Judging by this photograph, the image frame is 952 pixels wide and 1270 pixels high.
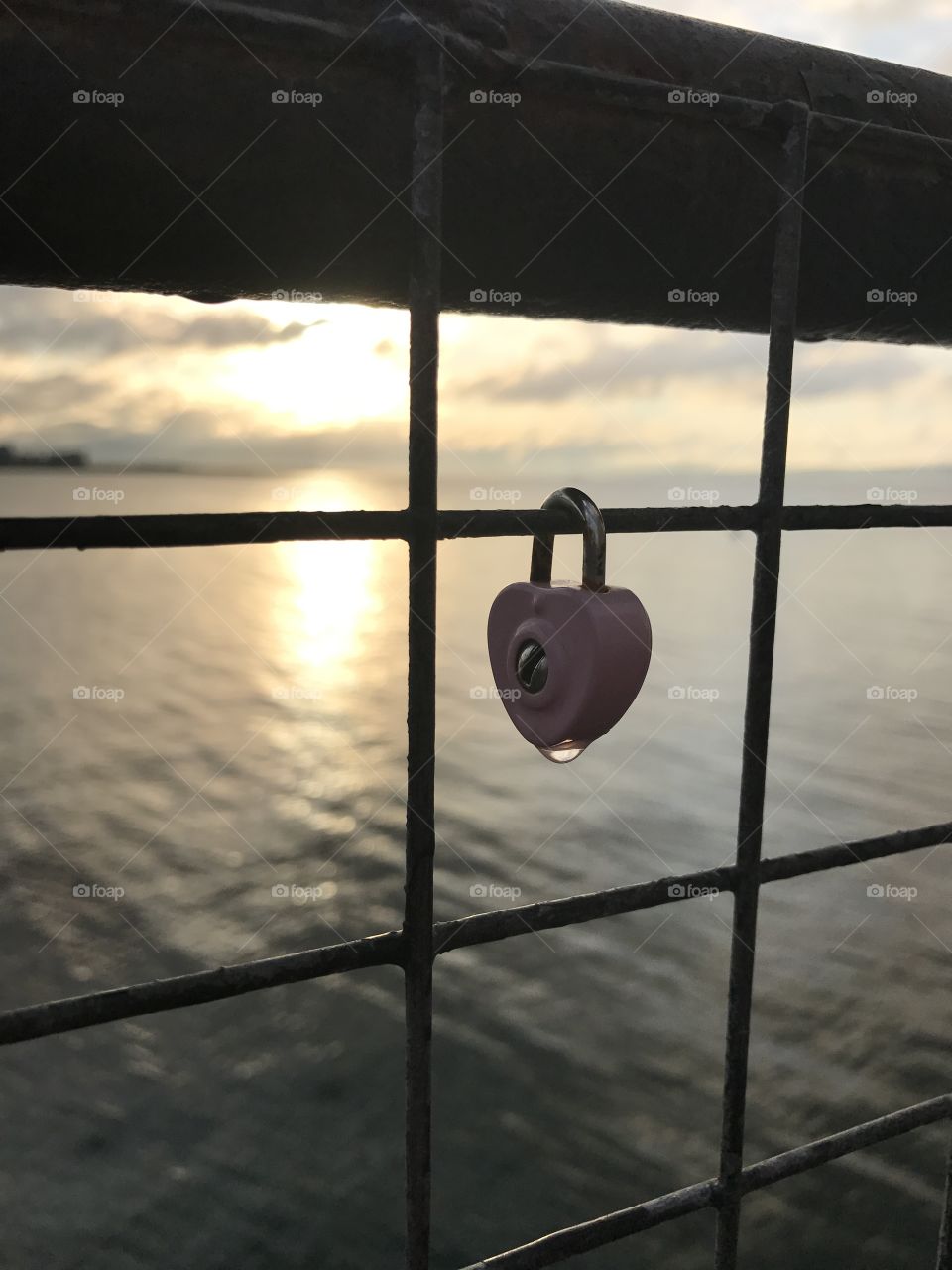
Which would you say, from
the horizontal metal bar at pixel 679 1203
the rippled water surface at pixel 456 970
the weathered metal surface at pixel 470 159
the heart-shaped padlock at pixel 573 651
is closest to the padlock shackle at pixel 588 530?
the heart-shaped padlock at pixel 573 651

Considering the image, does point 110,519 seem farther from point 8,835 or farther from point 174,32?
point 8,835

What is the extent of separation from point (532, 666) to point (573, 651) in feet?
0.29

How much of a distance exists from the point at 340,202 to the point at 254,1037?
883 inches

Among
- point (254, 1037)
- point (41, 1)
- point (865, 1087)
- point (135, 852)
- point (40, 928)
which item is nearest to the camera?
point (41, 1)

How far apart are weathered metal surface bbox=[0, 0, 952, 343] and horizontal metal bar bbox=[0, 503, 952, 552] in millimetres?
306

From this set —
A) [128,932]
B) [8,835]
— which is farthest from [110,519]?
[8,835]

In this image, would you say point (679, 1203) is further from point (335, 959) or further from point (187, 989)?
point (187, 989)

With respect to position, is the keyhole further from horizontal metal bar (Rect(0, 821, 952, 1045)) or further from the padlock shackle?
horizontal metal bar (Rect(0, 821, 952, 1045))

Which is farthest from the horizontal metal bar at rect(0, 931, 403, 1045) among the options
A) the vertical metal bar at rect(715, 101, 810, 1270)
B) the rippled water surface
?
the rippled water surface

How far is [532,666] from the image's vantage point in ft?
4.45

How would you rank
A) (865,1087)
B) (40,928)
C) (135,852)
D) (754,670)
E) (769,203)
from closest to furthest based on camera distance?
(769,203), (754,670), (865,1087), (40,928), (135,852)

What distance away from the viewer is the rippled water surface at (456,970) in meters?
17.4

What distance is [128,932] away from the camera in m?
24.5

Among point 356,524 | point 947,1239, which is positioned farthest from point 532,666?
point 947,1239
